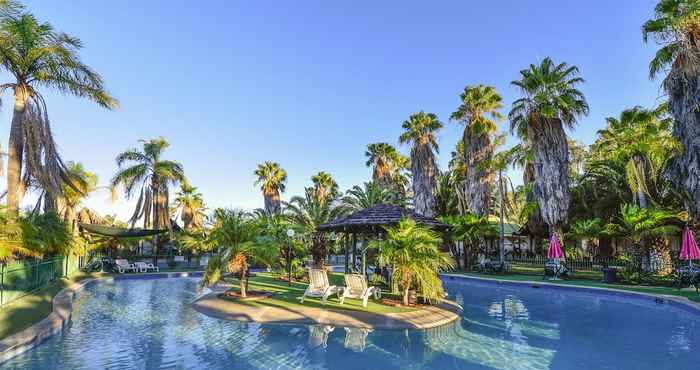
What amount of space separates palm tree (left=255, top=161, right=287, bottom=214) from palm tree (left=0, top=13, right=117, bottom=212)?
27.3m

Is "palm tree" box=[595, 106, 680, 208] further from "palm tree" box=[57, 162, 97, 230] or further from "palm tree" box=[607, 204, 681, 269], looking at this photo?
"palm tree" box=[57, 162, 97, 230]

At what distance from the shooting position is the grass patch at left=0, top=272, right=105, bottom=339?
26.8 feet

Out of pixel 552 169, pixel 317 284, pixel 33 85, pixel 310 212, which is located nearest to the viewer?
pixel 317 284

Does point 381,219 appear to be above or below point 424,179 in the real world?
below

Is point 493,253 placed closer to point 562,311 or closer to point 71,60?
point 562,311

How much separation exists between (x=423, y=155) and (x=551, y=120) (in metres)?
10.8

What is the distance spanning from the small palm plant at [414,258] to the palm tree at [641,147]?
579 inches

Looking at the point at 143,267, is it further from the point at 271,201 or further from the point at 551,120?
the point at 551,120

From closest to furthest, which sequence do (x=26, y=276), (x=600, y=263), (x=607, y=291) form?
(x=26, y=276) → (x=607, y=291) → (x=600, y=263)

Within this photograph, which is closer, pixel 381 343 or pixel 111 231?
pixel 381 343

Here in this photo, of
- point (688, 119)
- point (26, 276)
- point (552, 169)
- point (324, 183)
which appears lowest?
point (26, 276)

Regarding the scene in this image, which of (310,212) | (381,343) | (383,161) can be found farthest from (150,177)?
(381,343)

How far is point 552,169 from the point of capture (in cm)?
2250

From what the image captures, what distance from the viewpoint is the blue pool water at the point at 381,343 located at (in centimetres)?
671
